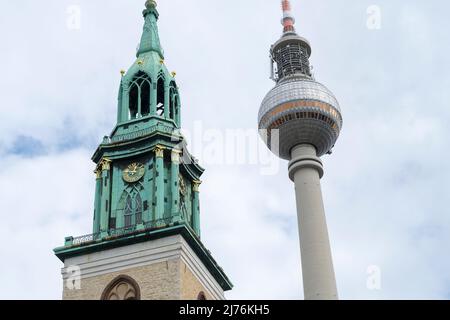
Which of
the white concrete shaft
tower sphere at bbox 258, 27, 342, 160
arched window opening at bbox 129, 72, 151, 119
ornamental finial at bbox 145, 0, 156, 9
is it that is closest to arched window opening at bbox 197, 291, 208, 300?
arched window opening at bbox 129, 72, 151, 119

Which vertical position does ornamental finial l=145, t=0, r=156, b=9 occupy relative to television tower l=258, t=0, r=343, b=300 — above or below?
above

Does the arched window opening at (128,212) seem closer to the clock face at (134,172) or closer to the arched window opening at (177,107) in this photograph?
the clock face at (134,172)

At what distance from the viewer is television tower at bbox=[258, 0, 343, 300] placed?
7500 cm

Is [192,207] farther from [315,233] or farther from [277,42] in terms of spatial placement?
[277,42]

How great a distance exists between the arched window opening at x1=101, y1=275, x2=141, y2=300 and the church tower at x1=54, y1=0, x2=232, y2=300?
0.22 feet

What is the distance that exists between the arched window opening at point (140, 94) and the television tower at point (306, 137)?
19.1 meters

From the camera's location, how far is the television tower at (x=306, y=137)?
2953 inches

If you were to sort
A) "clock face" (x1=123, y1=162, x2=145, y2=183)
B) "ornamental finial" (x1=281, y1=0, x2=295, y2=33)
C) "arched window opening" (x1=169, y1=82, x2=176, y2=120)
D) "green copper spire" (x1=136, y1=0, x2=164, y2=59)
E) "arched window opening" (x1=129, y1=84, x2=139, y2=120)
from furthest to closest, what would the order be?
"ornamental finial" (x1=281, y1=0, x2=295, y2=33), "green copper spire" (x1=136, y1=0, x2=164, y2=59), "arched window opening" (x1=129, y1=84, x2=139, y2=120), "arched window opening" (x1=169, y1=82, x2=176, y2=120), "clock face" (x1=123, y1=162, x2=145, y2=183)

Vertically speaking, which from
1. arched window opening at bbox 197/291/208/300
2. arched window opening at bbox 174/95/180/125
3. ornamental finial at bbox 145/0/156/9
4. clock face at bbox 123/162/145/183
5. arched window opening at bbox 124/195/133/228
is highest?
ornamental finial at bbox 145/0/156/9

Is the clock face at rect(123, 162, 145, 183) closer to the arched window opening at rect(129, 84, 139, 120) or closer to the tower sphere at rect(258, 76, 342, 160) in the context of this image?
the arched window opening at rect(129, 84, 139, 120)

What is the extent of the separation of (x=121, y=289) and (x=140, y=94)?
765 inches

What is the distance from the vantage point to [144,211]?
192ft

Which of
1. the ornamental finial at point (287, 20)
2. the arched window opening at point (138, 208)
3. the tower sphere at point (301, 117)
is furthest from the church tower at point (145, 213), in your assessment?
the ornamental finial at point (287, 20)
